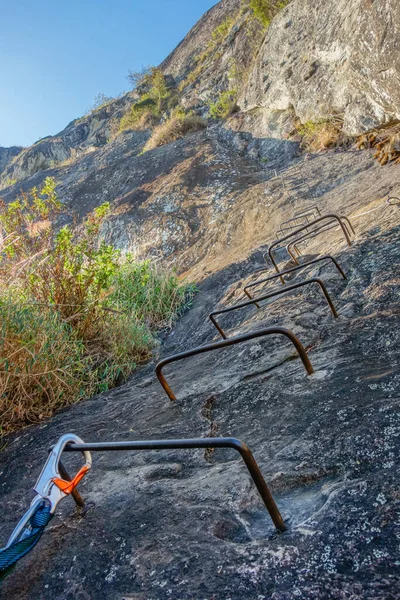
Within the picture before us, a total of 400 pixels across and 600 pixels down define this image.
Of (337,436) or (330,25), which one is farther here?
(330,25)

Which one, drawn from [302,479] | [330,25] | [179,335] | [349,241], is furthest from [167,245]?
[302,479]

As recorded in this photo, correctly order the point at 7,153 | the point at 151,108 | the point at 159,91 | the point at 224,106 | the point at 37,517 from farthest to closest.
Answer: the point at 7,153 → the point at 159,91 → the point at 151,108 → the point at 224,106 → the point at 37,517

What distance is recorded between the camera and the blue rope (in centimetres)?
109

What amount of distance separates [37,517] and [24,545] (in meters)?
0.08

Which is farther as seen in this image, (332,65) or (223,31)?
(223,31)

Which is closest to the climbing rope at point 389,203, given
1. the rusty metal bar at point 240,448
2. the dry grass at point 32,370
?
the dry grass at point 32,370

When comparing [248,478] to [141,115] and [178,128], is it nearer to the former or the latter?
[178,128]

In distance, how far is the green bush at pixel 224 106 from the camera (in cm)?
1545

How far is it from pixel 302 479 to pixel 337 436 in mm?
213

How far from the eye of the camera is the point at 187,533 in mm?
1295

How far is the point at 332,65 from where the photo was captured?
10297 mm

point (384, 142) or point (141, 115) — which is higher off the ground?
point (141, 115)

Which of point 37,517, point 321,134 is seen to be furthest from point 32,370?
point 321,134

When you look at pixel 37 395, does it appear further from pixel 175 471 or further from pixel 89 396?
pixel 175 471
